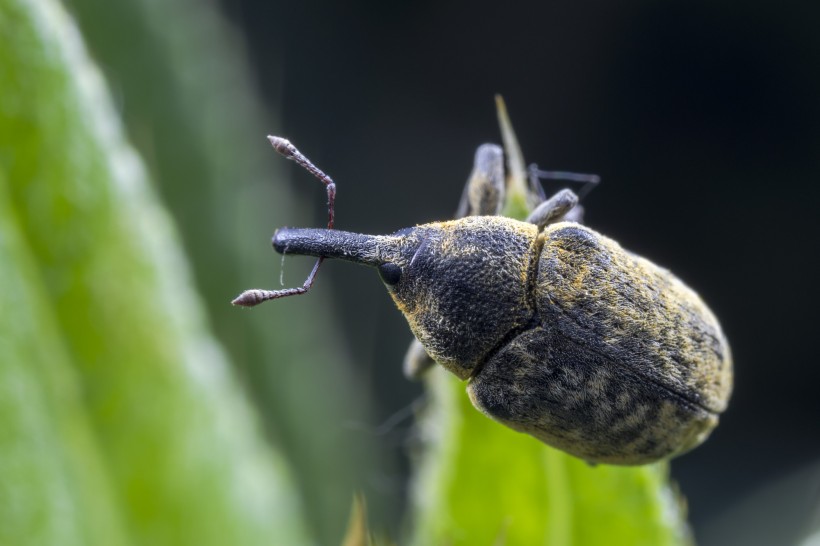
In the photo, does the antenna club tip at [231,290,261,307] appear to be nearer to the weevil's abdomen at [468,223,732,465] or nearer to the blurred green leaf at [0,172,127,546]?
the blurred green leaf at [0,172,127,546]

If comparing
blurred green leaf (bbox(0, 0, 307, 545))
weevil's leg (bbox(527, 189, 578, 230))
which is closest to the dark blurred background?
weevil's leg (bbox(527, 189, 578, 230))

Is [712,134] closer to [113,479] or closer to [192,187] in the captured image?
[192,187]

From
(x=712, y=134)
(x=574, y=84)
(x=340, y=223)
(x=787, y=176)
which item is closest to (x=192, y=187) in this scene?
(x=340, y=223)

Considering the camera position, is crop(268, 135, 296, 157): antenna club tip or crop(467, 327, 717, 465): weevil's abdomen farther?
crop(268, 135, 296, 157): antenna club tip

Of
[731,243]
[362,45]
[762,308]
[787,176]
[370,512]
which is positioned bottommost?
[370,512]

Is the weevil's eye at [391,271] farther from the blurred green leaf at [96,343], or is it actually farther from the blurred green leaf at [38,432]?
the blurred green leaf at [38,432]

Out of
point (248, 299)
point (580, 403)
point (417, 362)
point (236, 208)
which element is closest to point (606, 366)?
point (580, 403)

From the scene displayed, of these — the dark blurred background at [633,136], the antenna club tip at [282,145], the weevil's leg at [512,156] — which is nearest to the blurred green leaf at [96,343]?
the antenna club tip at [282,145]
